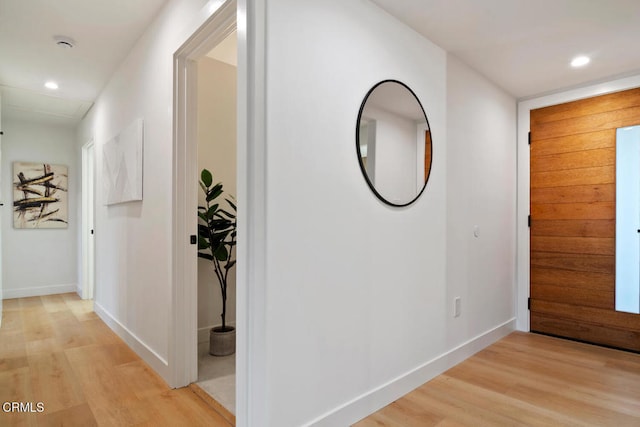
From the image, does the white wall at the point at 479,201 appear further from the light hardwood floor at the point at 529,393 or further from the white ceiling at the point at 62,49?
the white ceiling at the point at 62,49

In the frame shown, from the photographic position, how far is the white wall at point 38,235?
481cm

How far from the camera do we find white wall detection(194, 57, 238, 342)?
3.00 metres

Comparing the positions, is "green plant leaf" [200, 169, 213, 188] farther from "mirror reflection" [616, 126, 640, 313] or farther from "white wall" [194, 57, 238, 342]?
"mirror reflection" [616, 126, 640, 313]

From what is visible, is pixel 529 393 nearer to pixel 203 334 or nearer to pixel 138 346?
pixel 203 334

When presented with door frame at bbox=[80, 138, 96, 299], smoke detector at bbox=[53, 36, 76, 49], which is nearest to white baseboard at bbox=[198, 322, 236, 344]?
smoke detector at bbox=[53, 36, 76, 49]

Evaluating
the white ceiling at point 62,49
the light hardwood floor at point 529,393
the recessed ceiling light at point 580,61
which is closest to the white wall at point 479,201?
the light hardwood floor at point 529,393

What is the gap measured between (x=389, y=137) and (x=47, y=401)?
8.16 ft

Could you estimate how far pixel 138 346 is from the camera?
2738 millimetres

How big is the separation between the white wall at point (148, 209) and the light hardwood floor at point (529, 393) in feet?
5.07

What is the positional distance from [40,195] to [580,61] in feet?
20.8

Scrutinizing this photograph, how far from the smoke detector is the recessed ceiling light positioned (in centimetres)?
385

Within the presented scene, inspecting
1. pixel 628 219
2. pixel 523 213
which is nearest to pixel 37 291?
pixel 523 213

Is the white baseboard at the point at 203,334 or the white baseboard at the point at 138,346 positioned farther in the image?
the white baseboard at the point at 203,334

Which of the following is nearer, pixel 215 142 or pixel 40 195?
pixel 215 142
